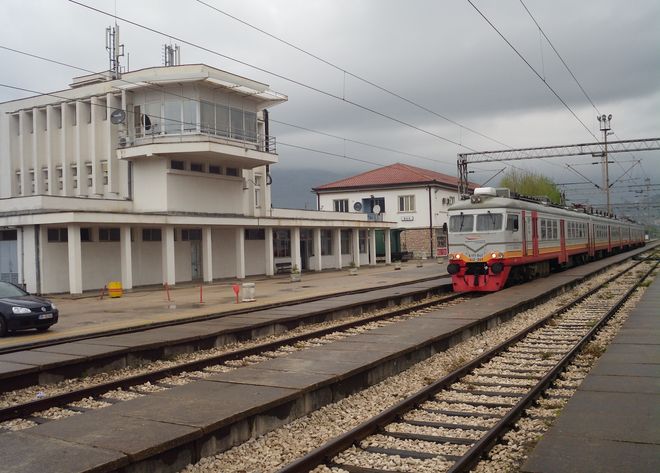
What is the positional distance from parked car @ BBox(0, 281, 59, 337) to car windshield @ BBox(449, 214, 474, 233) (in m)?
13.9

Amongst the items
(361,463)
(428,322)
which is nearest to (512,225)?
(428,322)

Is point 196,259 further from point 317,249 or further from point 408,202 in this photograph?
point 408,202

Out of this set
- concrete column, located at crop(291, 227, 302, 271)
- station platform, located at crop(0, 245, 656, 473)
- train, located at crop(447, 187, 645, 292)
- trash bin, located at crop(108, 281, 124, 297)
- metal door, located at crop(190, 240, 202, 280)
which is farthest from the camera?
concrete column, located at crop(291, 227, 302, 271)

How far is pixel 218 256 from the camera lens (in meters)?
35.9

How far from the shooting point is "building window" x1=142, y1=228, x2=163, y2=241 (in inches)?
1241

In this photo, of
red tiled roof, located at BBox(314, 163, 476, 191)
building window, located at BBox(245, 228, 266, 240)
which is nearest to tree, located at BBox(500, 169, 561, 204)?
red tiled roof, located at BBox(314, 163, 476, 191)

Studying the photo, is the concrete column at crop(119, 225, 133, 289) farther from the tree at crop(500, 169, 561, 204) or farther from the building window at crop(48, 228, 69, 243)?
the tree at crop(500, 169, 561, 204)

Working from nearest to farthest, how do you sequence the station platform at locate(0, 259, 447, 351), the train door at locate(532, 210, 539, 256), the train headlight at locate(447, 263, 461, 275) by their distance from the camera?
the station platform at locate(0, 259, 447, 351)
the train headlight at locate(447, 263, 461, 275)
the train door at locate(532, 210, 539, 256)

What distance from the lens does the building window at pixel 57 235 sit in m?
27.6

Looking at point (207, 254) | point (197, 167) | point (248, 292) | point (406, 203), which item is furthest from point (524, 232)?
point (406, 203)

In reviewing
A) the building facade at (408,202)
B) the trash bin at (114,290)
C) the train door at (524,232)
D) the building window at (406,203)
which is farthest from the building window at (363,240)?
the trash bin at (114,290)

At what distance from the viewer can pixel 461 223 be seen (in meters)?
23.1

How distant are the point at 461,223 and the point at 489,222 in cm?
125

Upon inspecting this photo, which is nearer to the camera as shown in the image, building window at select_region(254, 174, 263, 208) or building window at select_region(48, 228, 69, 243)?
building window at select_region(48, 228, 69, 243)
